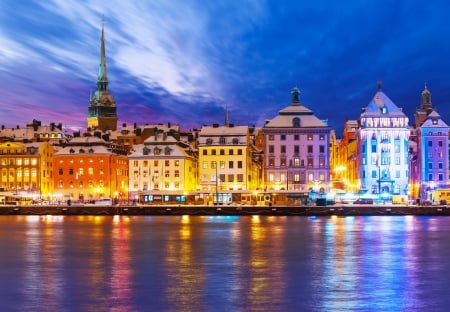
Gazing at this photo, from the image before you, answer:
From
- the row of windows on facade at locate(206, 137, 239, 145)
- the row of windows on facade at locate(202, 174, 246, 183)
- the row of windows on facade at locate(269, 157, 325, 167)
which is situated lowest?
the row of windows on facade at locate(202, 174, 246, 183)

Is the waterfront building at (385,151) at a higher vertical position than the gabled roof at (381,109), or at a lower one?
lower

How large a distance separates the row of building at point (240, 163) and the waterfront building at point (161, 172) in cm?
16

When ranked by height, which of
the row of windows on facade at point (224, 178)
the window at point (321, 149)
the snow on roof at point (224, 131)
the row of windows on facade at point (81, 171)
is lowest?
the row of windows on facade at point (224, 178)

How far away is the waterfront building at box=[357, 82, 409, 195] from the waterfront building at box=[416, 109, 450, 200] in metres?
7.81

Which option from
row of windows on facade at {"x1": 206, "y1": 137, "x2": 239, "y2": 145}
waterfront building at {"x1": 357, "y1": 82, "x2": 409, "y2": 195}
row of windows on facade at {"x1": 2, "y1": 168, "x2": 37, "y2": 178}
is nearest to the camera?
row of windows on facade at {"x1": 206, "y1": 137, "x2": 239, "y2": 145}

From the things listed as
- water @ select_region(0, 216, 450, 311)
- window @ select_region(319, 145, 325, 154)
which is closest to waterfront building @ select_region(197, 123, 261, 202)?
window @ select_region(319, 145, 325, 154)

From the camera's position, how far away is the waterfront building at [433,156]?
5221 inches

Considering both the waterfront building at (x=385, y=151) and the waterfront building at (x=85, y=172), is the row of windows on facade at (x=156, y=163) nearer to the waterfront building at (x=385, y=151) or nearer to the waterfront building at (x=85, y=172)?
the waterfront building at (x=85, y=172)

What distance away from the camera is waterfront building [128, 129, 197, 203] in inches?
4756

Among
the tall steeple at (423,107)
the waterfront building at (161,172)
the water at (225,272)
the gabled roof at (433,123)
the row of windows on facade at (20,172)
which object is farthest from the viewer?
the tall steeple at (423,107)

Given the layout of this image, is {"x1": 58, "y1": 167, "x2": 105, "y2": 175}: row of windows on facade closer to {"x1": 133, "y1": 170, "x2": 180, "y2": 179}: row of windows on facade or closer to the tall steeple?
{"x1": 133, "y1": 170, "x2": 180, "y2": 179}: row of windows on facade

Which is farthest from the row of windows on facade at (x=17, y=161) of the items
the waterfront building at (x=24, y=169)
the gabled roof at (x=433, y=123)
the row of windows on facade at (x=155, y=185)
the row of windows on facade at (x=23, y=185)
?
the gabled roof at (x=433, y=123)

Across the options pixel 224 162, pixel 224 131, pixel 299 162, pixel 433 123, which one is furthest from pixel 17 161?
pixel 433 123

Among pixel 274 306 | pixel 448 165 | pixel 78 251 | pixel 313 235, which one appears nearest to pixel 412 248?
pixel 313 235
